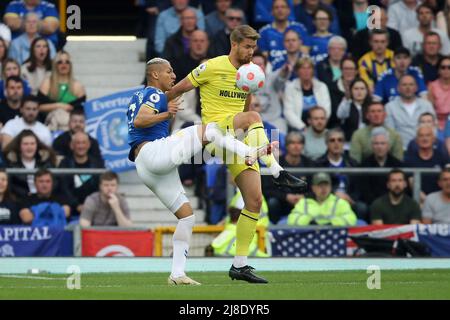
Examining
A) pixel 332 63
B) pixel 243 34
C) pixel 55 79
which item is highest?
pixel 332 63

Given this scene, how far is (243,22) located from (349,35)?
207cm

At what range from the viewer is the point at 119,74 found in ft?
83.0

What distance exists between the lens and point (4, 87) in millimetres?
22828

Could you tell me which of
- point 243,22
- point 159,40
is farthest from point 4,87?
point 243,22

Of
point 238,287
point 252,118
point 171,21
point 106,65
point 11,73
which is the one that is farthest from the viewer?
point 106,65

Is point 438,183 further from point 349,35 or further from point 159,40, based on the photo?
point 159,40

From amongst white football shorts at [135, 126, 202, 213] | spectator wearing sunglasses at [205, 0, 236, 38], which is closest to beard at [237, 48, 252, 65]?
white football shorts at [135, 126, 202, 213]

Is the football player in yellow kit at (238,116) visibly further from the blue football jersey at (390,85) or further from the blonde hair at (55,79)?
the blue football jersey at (390,85)

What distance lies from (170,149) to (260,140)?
0.99 metres

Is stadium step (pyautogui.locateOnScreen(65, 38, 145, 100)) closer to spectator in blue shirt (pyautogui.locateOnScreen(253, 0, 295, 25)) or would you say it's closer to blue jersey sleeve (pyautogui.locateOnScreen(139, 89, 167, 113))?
spectator in blue shirt (pyautogui.locateOnScreen(253, 0, 295, 25))

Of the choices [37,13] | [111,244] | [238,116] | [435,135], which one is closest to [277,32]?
[435,135]

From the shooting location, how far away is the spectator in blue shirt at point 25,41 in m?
23.6

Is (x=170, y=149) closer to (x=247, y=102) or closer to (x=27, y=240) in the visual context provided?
(x=247, y=102)

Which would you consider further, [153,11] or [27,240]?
[153,11]
